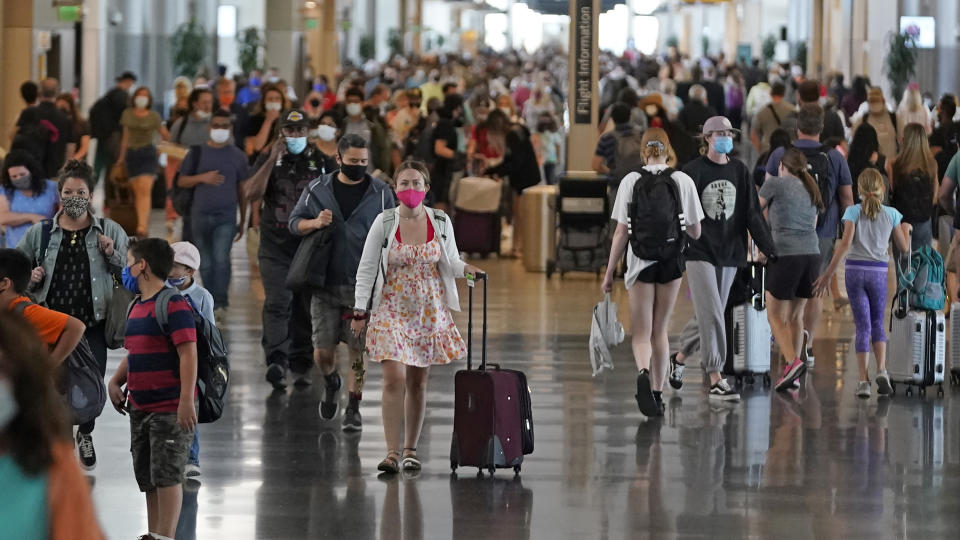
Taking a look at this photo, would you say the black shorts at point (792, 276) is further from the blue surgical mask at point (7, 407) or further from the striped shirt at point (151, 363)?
the blue surgical mask at point (7, 407)

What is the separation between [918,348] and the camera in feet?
35.0

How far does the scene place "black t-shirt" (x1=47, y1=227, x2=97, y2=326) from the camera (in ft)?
26.0

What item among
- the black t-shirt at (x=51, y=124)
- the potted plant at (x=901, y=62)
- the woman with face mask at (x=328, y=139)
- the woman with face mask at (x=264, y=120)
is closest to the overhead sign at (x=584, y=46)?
the woman with face mask at (x=264, y=120)

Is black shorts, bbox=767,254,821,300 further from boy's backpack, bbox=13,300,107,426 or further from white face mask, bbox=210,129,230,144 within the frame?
boy's backpack, bbox=13,300,107,426

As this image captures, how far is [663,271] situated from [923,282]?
2001 mm

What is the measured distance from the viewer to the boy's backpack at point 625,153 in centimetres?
1642

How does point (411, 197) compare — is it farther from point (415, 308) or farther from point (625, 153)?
point (625, 153)

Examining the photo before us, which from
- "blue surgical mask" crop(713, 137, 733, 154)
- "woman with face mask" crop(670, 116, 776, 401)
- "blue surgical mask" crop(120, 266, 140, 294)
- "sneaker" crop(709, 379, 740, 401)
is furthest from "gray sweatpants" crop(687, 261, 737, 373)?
"blue surgical mask" crop(120, 266, 140, 294)

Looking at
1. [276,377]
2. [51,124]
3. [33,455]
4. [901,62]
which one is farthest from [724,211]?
[901,62]

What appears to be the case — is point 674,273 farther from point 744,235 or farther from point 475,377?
point 475,377

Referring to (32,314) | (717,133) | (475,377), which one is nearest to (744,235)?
(717,133)

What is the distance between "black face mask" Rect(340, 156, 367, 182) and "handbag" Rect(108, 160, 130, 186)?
33.2ft

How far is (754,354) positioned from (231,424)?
10.6 ft

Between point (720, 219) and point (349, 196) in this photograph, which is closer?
point (349, 196)
